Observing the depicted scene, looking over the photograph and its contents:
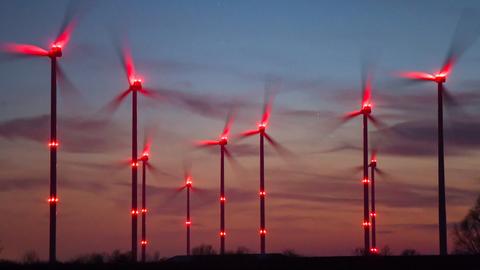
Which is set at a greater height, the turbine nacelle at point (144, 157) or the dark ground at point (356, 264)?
the turbine nacelle at point (144, 157)

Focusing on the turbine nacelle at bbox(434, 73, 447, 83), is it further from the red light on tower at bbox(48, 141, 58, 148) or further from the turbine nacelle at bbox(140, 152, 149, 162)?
the turbine nacelle at bbox(140, 152, 149, 162)

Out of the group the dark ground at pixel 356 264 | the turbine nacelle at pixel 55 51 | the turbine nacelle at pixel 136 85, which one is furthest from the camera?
the turbine nacelle at pixel 136 85

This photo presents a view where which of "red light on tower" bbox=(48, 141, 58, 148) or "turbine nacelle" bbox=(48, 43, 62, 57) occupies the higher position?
"turbine nacelle" bbox=(48, 43, 62, 57)

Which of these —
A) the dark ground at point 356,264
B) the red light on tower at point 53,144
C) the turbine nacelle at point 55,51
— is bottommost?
the dark ground at point 356,264

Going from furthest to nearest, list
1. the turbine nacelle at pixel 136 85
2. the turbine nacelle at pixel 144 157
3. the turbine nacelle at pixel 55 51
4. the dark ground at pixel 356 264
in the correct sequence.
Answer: the turbine nacelle at pixel 144 157 → the turbine nacelle at pixel 136 85 → the turbine nacelle at pixel 55 51 → the dark ground at pixel 356 264

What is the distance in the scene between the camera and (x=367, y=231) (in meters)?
111

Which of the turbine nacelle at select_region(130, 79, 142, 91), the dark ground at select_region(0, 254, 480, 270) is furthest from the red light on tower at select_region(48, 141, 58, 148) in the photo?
the turbine nacelle at select_region(130, 79, 142, 91)

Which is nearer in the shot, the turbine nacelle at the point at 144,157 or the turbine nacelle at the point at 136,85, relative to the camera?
the turbine nacelle at the point at 136,85

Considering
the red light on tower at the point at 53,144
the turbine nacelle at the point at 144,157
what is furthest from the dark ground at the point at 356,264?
the turbine nacelle at the point at 144,157

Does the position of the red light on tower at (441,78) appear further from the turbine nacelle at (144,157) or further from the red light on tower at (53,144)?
the turbine nacelle at (144,157)

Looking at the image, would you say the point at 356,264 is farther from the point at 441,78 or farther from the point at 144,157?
the point at 144,157

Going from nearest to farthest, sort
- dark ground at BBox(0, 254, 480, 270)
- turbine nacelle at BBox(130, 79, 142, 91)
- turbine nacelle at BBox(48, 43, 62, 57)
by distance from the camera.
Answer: dark ground at BBox(0, 254, 480, 270), turbine nacelle at BBox(48, 43, 62, 57), turbine nacelle at BBox(130, 79, 142, 91)

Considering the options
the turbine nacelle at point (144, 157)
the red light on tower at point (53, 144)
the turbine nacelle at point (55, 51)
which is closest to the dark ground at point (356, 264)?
the red light on tower at point (53, 144)

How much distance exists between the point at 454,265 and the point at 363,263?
22.3 feet
